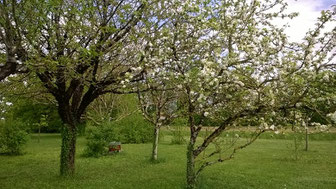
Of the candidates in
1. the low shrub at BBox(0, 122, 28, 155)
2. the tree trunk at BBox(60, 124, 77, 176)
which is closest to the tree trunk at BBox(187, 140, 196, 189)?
the tree trunk at BBox(60, 124, 77, 176)

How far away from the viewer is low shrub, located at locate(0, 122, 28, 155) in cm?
1872

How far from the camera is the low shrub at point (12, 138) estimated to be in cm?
1872

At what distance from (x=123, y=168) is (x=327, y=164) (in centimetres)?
940

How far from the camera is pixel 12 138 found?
Answer: 1884 centimetres

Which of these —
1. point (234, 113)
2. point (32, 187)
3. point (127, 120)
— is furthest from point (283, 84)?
point (127, 120)

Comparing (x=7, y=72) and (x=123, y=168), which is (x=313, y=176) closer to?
(x=123, y=168)

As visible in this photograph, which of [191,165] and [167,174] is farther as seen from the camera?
[167,174]

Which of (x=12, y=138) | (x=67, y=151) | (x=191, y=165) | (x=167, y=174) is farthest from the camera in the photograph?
(x=12, y=138)

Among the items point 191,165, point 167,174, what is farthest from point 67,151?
point 191,165

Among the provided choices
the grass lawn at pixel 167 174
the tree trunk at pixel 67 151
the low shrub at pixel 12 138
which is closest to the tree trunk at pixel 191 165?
the grass lawn at pixel 167 174

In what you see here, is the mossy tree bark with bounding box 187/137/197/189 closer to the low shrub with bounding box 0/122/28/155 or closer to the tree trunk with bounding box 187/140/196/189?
the tree trunk with bounding box 187/140/196/189

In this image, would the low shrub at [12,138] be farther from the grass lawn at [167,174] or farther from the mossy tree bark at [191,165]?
A: the mossy tree bark at [191,165]

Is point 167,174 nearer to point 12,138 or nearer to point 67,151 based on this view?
point 67,151

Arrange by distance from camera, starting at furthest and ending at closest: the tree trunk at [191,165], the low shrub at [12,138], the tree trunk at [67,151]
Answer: the low shrub at [12,138], the tree trunk at [67,151], the tree trunk at [191,165]
